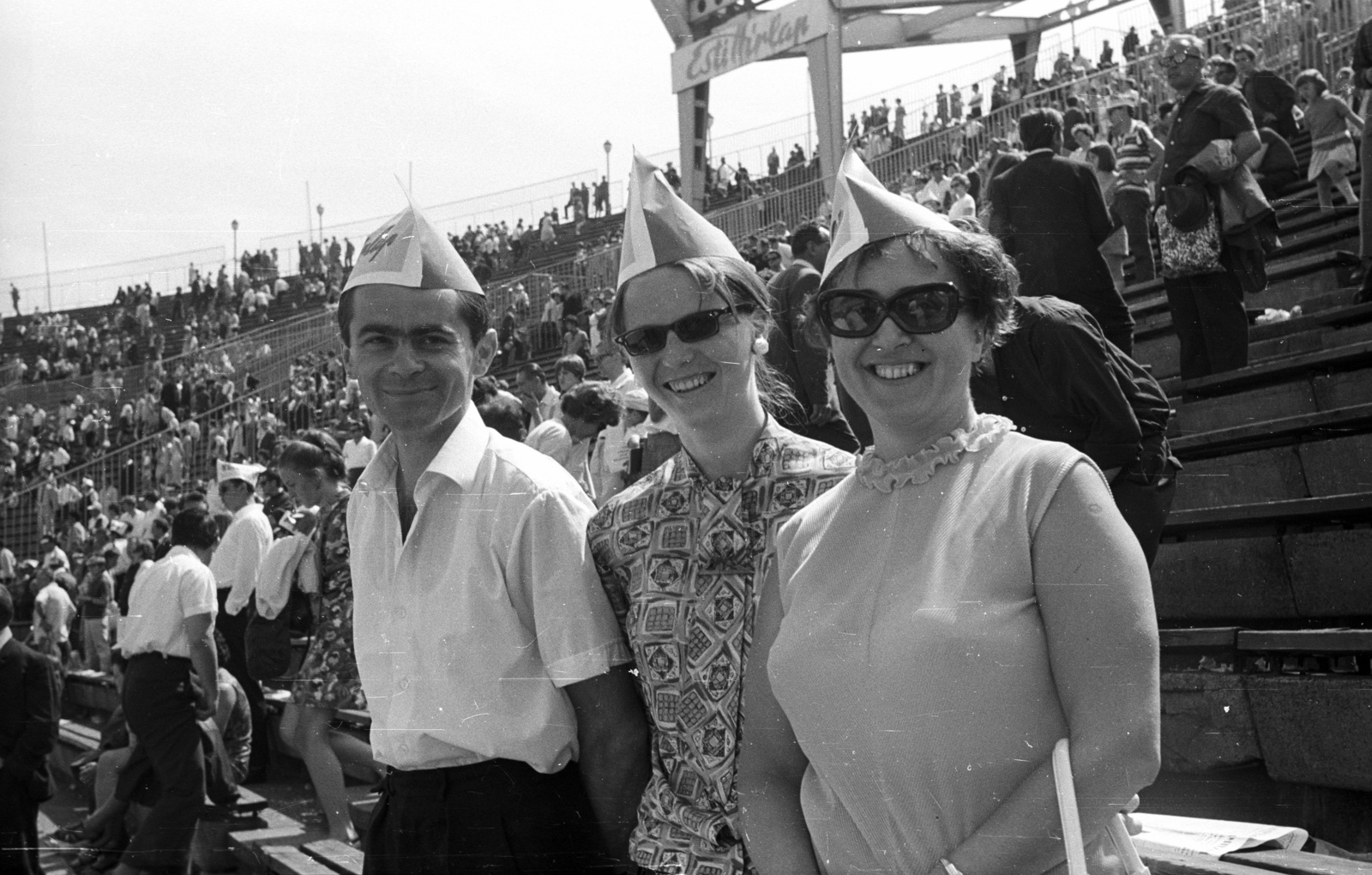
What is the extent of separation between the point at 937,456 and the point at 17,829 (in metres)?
4.57

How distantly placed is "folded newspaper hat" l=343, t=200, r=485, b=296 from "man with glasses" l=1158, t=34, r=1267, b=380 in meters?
4.33

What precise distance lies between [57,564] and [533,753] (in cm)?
1176

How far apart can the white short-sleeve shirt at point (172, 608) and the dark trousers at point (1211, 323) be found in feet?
14.0

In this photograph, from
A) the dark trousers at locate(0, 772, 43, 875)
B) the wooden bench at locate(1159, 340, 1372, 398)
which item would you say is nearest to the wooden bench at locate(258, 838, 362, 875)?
the dark trousers at locate(0, 772, 43, 875)

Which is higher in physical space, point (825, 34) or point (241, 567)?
point (825, 34)

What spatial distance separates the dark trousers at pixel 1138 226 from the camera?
7562mm

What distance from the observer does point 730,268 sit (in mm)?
2012

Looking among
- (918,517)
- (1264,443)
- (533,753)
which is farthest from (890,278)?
(1264,443)

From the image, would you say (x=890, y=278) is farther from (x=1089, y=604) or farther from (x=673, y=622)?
(x=673, y=622)

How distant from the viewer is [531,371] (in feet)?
24.1

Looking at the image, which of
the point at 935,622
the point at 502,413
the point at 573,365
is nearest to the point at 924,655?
the point at 935,622

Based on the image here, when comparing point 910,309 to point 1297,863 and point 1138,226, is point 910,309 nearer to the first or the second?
point 1297,863

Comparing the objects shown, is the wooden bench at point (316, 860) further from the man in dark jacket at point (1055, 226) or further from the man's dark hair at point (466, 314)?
the man in dark jacket at point (1055, 226)

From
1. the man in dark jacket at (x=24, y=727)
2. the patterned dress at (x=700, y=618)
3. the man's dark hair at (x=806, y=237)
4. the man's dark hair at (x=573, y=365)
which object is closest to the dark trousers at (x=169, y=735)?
the man in dark jacket at (x=24, y=727)
